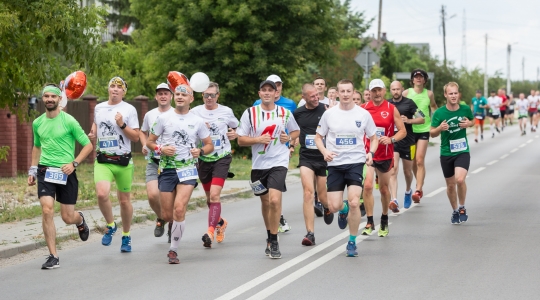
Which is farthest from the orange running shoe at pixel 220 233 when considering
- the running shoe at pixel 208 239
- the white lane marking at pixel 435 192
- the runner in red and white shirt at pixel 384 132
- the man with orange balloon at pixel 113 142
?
the white lane marking at pixel 435 192

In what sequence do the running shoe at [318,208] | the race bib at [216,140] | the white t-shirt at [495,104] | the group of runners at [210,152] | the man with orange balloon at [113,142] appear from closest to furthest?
the group of runners at [210,152], the man with orange balloon at [113,142], the race bib at [216,140], the running shoe at [318,208], the white t-shirt at [495,104]

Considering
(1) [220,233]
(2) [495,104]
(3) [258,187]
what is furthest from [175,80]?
(2) [495,104]

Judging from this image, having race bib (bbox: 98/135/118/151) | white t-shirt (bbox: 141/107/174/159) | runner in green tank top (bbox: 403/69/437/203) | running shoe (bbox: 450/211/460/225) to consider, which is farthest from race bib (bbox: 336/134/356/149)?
runner in green tank top (bbox: 403/69/437/203)

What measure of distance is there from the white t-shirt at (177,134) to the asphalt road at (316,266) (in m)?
1.06

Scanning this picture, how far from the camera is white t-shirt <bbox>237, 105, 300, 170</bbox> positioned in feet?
36.4

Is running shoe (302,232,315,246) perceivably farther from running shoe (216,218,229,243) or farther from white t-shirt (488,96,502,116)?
white t-shirt (488,96,502,116)

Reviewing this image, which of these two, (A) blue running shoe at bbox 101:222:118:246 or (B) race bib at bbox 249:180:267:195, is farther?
(A) blue running shoe at bbox 101:222:118:246

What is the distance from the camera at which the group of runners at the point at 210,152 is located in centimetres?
1045

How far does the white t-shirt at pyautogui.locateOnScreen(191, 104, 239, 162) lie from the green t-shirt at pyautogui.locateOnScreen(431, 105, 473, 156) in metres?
3.26

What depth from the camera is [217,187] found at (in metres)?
A: 11.8

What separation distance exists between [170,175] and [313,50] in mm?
21970

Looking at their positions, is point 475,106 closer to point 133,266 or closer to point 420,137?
point 420,137

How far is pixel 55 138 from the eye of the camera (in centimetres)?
1035

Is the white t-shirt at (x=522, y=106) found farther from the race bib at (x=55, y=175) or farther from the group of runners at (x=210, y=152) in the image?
the race bib at (x=55, y=175)
